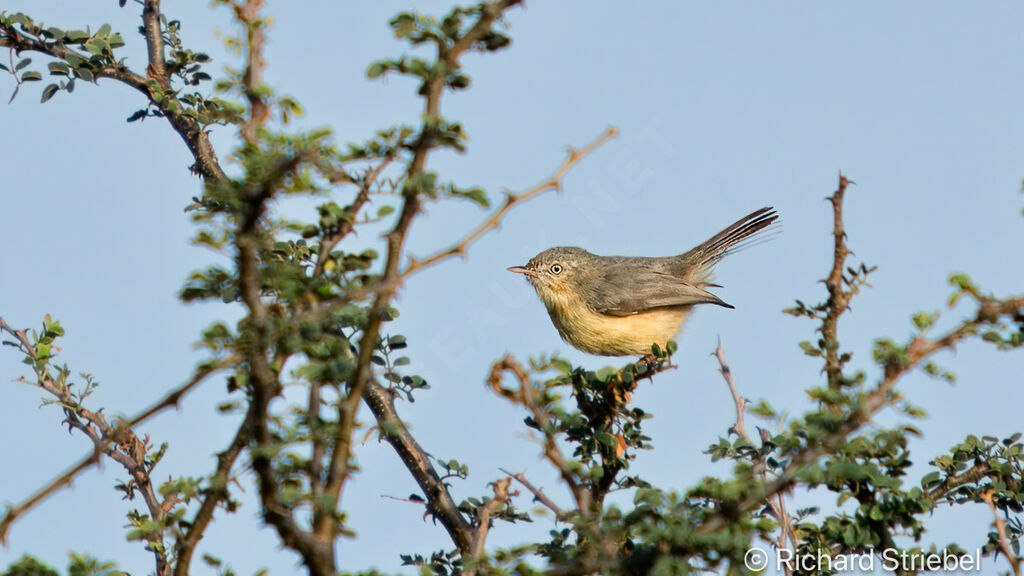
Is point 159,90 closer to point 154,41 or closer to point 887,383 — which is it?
point 154,41

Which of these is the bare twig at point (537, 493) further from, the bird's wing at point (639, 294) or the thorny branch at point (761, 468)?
the bird's wing at point (639, 294)

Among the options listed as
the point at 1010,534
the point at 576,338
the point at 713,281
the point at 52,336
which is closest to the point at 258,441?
the point at 52,336

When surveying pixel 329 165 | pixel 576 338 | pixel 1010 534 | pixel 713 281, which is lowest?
pixel 329 165

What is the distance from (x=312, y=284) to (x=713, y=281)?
29.3ft

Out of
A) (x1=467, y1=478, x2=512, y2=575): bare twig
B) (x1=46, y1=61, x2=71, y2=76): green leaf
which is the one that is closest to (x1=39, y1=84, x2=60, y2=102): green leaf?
(x1=46, y1=61, x2=71, y2=76): green leaf

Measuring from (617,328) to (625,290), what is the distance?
486 millimetres

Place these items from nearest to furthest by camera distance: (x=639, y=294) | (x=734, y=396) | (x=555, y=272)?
(x=734, y=396)
(x=639, y=294)
(x=555, y=272)

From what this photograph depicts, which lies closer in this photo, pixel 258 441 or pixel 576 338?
pixel 258 441

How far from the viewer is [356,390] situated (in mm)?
3094

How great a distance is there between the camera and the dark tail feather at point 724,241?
1131 cm

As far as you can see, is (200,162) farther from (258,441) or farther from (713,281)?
(713,281)

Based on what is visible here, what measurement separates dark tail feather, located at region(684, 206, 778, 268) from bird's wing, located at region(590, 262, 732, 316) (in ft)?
2.41

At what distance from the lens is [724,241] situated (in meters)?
11.5

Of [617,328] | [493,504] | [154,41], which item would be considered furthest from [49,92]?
[617,328]
